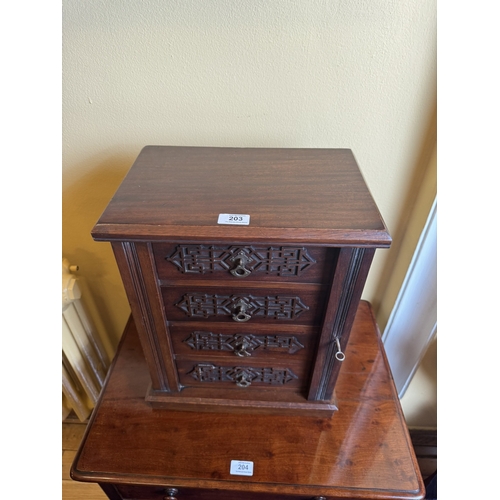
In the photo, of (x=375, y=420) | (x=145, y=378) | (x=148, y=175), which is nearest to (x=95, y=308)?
(x=145, y=378)

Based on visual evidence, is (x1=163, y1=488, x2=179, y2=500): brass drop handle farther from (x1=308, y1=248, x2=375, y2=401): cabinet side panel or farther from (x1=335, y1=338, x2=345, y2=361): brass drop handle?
(x1=335, y1=338, x2=345, y2=361): brass drop handle

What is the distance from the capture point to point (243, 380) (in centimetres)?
78

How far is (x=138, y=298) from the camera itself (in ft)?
2.10

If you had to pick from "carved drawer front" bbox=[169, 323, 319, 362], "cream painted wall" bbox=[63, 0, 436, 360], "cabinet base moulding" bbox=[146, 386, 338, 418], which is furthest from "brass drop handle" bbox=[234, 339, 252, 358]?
"cream painted wall" bbox=[63, 0, 436, 360]

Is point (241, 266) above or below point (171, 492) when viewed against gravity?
above

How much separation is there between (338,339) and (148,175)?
1.61ft

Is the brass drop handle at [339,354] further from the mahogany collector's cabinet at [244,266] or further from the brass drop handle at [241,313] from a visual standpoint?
the brass drop handle at [241,313]

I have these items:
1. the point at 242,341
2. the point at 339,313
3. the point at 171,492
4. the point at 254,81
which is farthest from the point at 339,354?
the point at 254,81

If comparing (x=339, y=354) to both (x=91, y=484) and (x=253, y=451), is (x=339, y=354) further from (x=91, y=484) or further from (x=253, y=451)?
(x=91, y=484)

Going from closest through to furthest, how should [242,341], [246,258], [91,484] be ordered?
[246,258], [242,341], [91,484]

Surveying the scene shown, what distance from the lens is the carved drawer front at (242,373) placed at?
2.48 ft

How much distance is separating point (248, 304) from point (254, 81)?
492 millimetres

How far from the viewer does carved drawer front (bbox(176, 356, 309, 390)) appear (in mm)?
755
